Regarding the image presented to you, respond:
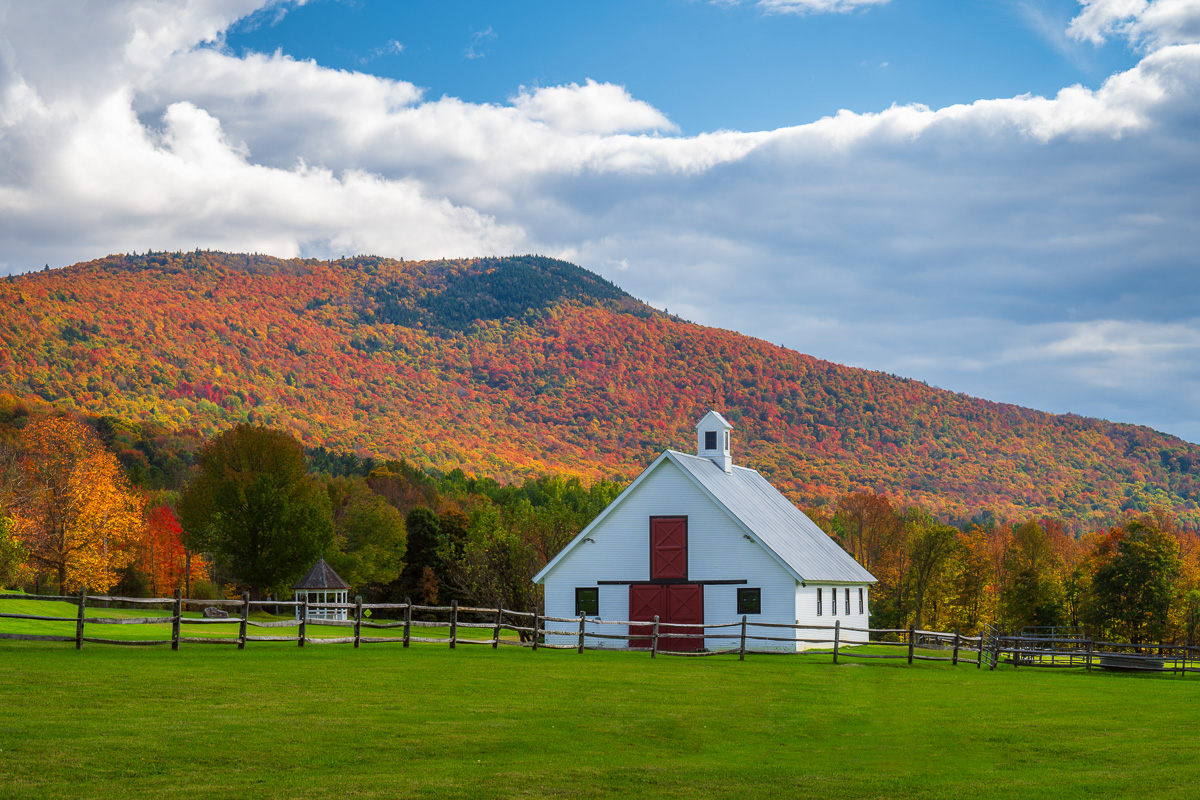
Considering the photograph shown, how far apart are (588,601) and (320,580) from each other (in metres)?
23.8

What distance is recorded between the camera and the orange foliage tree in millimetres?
81875

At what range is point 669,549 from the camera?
41.2 metres

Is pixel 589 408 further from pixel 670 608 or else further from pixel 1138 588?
pixel 670 608

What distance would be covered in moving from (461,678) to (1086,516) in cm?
14292

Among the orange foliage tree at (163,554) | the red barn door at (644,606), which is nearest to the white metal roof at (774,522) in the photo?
the red barn door at (644,606)

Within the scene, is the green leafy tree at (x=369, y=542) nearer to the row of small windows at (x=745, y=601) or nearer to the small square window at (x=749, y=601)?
the row of small windows at (x=745, y=601)

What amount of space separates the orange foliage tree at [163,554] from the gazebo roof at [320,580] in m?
24.0

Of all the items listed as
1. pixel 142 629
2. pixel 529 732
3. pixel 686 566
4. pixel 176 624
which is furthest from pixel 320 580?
pixel 529 732

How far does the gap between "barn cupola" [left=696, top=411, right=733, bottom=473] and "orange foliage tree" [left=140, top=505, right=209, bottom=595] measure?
159ft

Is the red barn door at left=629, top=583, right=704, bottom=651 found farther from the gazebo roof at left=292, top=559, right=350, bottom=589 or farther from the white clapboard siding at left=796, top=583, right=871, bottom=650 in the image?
the gazebo roof at left=292, top=559, right=350, bottom=589

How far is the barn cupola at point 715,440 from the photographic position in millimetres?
48156

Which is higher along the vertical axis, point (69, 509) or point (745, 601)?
point (69, 509)

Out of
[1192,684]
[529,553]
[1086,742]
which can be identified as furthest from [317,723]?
[529,553]

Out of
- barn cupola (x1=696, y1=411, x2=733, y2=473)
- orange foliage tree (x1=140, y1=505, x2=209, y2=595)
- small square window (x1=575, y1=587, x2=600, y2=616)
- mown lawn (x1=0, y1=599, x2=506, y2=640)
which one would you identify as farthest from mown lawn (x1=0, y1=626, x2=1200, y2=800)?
orange foliage tree (x1=140, y1=505, x2=209, y2=595)
